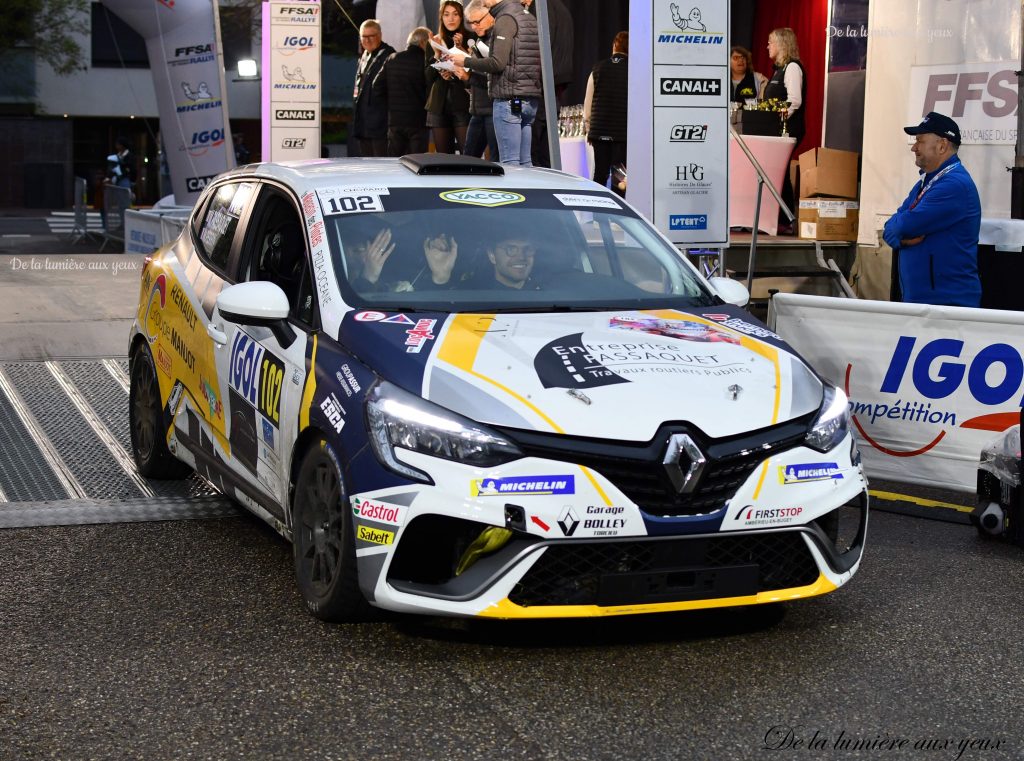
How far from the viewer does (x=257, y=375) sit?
19.2ft

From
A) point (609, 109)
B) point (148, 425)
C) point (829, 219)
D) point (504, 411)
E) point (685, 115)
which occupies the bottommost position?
point (148, 425)

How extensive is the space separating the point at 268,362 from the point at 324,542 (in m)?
0.88

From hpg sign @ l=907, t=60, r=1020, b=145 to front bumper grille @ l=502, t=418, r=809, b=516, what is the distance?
8.65 meters

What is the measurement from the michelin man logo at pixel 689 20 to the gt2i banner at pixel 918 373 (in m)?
2.98

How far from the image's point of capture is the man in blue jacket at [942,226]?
29.5 ft

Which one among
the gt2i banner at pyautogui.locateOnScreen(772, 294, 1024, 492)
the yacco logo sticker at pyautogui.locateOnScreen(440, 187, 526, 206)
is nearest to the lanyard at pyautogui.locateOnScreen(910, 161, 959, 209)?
the gt2i banner at pyautogui.locateOnScreen(772, 294, 1024, 492)

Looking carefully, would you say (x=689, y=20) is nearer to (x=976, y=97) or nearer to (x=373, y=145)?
(x=976, y=97)

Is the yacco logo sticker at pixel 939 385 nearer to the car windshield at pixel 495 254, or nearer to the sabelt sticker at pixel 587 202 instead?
the car windshield at pixel 495 254

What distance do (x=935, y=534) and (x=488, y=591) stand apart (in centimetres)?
310

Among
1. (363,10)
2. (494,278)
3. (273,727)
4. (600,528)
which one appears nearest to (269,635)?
(273,727)

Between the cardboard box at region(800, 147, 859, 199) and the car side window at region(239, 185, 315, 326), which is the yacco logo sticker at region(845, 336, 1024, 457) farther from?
the cardboard box at region(800, 147, 859, 199)

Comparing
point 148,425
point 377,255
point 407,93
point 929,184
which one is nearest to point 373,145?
point 407,93

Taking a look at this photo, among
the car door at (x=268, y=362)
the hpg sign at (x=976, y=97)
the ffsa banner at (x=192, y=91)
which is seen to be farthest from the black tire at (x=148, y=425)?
the ffsa banner at (x=192, y=91)

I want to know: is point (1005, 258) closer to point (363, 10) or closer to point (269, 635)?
point (269, 635)
